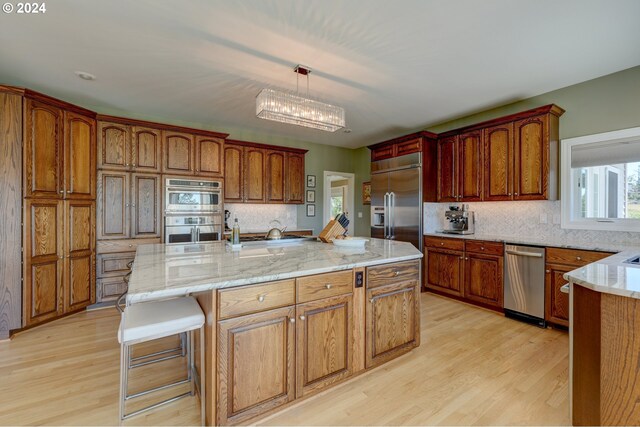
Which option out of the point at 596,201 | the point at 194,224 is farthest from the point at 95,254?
the point at 596,201

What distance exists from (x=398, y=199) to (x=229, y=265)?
11.1 ft

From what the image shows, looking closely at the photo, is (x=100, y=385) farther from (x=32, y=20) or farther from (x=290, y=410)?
(x=32, y=20)

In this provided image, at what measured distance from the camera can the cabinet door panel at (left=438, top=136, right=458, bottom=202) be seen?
4203 mm

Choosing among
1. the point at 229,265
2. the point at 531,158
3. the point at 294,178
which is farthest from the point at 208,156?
the point at 531,158

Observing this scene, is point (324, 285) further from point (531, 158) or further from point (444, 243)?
point (531, 158)

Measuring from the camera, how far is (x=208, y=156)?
172 inches

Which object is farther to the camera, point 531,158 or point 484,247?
point 484,247

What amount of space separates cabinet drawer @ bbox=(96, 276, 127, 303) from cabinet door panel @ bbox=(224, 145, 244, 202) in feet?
6.12

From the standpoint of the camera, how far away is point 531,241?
325 centimetres

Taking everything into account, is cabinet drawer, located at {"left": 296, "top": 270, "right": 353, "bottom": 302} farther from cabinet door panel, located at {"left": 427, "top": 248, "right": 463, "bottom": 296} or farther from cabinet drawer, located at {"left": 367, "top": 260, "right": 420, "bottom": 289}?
cabinet door panel, located at {"left": 427, "top": 248, "right": 463, "bottom": 296}

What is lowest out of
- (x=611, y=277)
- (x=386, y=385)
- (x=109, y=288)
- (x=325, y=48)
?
(x=386, y=385)

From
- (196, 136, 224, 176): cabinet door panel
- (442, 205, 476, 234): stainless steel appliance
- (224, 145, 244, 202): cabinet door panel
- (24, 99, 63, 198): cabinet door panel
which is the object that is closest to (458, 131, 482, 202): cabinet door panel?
(442, 205, 476, 234): stainless steel appliance

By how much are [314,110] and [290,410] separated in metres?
2.37

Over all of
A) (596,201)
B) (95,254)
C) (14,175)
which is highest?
(14,175)
